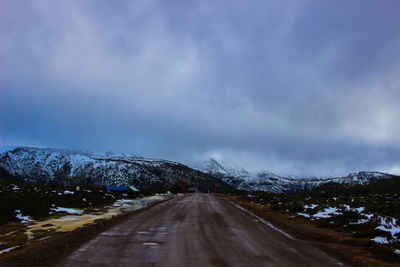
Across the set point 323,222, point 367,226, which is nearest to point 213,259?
point 367,226

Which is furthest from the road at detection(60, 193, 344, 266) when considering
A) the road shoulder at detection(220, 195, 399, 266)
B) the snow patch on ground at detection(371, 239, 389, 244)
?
the snow patch on ground at detection(371, 239, 389, 244)

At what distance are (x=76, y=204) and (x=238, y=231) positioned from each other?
681 inches

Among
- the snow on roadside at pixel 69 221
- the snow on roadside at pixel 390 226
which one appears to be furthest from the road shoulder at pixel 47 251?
the snow on roadside at pixel 390 226

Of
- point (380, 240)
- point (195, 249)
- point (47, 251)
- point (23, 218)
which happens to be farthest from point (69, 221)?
point (380, 240)

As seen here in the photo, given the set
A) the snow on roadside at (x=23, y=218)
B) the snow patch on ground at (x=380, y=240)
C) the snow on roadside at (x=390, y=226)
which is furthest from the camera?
the snow on roadside at (x=23, y=218)

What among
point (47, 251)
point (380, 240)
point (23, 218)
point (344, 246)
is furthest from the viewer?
point (23, 218)

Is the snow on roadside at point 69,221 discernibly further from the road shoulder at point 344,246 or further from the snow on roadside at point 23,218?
the road shoulder at point 344,246

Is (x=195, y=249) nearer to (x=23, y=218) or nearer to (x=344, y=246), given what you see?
(x=344, y=246)

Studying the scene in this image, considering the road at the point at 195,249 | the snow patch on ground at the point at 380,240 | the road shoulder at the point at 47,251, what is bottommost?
the road shoulder at the point at 47,251

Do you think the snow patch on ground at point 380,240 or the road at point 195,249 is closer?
the road at point 195,249

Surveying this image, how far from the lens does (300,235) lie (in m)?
Result: 11.4

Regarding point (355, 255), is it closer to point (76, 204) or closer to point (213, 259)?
point (213, 259)

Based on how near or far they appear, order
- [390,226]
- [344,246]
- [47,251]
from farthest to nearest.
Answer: [390,226] < [344,246] < [47,251]

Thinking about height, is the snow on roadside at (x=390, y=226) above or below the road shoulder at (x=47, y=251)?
above
